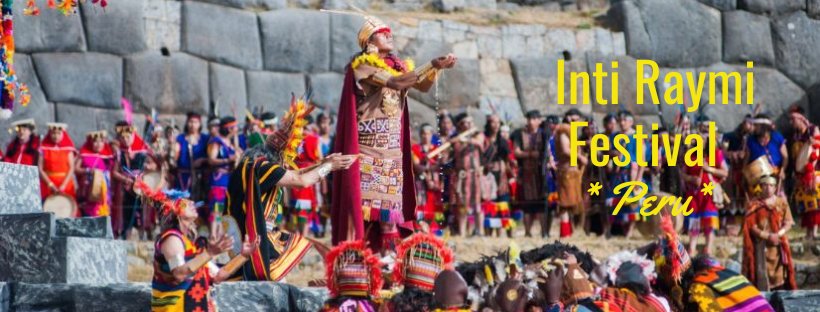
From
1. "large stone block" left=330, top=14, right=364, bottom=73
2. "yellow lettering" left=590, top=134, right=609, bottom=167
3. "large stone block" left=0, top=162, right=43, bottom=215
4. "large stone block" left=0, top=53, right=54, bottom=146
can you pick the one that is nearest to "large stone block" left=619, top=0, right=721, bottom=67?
"large stone block" left=330, top=14, right=364, bottom=73

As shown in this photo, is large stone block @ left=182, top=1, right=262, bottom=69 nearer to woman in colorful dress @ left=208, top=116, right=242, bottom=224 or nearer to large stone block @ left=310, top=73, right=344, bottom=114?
large stone block @ left=310, top=73, right=344, bottom=114

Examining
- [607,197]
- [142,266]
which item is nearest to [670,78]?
[607,197]

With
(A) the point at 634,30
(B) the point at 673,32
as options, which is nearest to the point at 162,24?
(A) the point at 634,30

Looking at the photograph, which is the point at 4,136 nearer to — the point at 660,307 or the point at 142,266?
the point at 142,266

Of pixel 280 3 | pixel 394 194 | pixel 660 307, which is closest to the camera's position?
pixel 660 307

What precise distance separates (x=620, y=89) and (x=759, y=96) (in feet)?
6.87

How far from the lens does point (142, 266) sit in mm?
14516

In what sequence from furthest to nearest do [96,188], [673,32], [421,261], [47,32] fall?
1. [673,32]
2. [47,32]
3. [96,188]
4. [421,261]

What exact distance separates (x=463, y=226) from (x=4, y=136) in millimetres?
5786

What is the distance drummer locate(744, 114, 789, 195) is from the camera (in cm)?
1698

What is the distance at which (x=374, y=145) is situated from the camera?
10109 mm

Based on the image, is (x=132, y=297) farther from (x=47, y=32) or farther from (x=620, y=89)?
(x=620, y=89)

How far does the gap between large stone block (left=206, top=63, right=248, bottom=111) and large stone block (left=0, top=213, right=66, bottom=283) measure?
1033 cm

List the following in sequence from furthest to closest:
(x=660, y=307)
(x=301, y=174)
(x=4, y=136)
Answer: (x=4, y=136)
(x=301, y=174)
(x=660, y=307)
